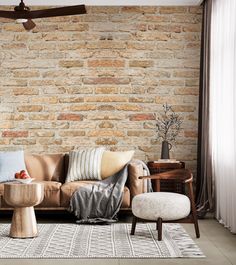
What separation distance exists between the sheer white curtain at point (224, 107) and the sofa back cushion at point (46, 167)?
79.5 inches

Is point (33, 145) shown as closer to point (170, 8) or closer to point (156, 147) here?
point (156, 147)

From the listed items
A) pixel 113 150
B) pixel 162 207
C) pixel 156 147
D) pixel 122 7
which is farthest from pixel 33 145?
pixel 162 207

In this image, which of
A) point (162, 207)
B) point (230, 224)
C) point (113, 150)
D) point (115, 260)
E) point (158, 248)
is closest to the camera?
point (115, 260)

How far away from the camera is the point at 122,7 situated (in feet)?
26.7

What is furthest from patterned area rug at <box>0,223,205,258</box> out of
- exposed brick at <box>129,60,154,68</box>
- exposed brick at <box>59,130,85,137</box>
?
exposed brick at <box>129,60,154,68</box>

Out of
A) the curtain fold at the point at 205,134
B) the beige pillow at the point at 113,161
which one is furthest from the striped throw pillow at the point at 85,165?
the curtain fold at the point at 205,134

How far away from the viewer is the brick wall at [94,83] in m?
8.10

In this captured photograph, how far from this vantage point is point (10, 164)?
23.9 ft

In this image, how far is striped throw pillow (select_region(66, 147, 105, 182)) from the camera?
7254 millimetres

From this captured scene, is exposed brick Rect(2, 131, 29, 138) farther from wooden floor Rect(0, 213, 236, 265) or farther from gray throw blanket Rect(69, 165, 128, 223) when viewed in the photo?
wooden floor Rect(0, 213, 236, 265)

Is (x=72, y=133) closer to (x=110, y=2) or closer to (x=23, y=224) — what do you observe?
(x=110, y=2)

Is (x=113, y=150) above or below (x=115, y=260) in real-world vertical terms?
above

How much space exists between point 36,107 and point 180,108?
2063 millimetres

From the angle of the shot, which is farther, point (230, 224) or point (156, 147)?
point (156, 147)
